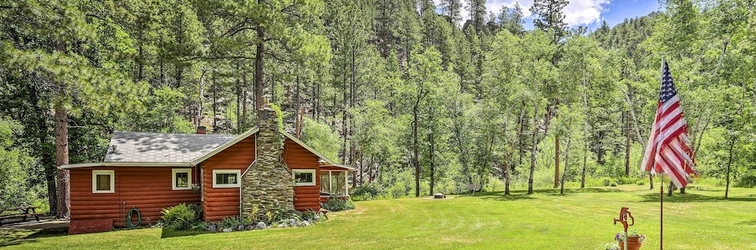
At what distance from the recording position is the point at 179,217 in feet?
52.9

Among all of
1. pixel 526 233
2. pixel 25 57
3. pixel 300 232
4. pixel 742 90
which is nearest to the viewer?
pixel 25 57

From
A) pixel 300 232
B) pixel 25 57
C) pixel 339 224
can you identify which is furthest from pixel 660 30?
pixel 25 57

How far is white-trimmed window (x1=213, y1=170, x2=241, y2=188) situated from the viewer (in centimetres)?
1627

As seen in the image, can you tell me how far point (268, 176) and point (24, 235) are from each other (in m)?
8.02

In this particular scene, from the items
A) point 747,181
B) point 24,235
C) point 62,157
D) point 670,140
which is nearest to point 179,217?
point 24,235

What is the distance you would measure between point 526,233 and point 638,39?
219 feet

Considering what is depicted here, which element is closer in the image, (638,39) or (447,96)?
(447,96)

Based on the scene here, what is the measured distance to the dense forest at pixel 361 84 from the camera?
48.1 ft

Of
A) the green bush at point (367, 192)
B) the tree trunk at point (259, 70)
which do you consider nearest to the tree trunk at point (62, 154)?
the tree trunk at point (259, 70)

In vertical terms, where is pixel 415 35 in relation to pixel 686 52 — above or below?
above

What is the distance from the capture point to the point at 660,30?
27281 millimetres

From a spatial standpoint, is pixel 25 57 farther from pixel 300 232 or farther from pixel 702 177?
pixel 702 177

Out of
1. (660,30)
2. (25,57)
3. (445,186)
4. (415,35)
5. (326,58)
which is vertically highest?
(415,35)

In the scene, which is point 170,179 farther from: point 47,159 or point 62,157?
point 47,159
